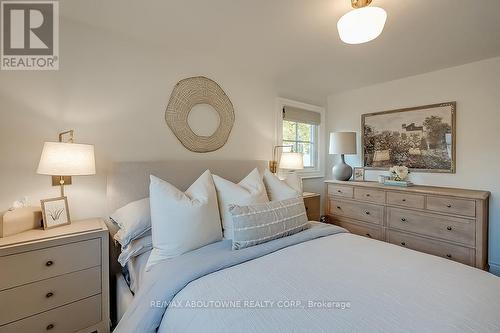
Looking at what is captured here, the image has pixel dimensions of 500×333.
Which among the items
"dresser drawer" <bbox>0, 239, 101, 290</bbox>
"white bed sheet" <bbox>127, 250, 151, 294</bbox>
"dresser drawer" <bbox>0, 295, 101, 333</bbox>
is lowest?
"dresser drawer" <bbox>0, 295, 101, 333</bbox>

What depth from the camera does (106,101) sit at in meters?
1.82

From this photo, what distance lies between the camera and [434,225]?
7.52 feet

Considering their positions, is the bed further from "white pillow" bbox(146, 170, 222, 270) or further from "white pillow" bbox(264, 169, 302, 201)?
"white pillow" bbox(264, 169, 302, 201)

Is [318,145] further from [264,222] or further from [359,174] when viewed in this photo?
[264,222]

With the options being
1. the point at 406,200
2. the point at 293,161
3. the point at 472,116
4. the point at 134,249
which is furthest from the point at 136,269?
the point at 472,116

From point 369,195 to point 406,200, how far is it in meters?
0.38

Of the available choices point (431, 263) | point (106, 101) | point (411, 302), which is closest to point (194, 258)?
point (411, 302)

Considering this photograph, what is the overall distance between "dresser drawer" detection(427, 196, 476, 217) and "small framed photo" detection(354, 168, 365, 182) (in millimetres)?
982

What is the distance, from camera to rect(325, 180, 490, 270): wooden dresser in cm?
209

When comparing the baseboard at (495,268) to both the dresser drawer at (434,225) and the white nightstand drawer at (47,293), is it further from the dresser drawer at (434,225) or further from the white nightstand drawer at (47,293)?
the white nightstand drawer at (47,293)

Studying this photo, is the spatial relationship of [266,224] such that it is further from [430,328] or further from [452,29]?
[452,29]

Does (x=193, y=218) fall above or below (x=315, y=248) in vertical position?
above

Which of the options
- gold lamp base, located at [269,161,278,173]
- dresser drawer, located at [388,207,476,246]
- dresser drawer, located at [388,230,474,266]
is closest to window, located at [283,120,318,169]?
gold lamp base, located at [269,161,278,173]

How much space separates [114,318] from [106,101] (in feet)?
5.42
